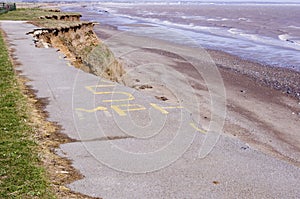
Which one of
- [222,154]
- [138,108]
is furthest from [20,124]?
[222,154]

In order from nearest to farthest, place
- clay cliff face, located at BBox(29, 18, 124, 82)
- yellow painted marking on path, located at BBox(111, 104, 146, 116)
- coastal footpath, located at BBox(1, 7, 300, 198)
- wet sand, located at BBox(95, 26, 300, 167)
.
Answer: coastal footpath, located at BBox(1, 7, 300, 198)
yellow painted marking on path, located at BBox(111, 104, 146, 116)
wet sand, located at BBox(95, 26, 300, 167)
clay cliff face, located at BBox(29, 18, 124, 82)

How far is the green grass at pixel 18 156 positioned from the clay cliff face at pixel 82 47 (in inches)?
276

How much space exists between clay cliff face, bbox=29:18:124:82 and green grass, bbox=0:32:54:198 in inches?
276

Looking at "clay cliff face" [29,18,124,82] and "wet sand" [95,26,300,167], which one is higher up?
"clay cliff face" [29,18,124,82]

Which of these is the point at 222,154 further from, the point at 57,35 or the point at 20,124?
the point at 57,35

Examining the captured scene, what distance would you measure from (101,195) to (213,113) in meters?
9.83

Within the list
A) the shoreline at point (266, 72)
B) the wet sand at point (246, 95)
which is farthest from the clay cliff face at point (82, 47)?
the shoreline at point (266, 72)

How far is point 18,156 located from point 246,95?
15.0 m

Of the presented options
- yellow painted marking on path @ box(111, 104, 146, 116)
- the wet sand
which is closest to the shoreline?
the wet sand

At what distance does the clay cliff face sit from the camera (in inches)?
661

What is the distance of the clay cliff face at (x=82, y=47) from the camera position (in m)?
16.8

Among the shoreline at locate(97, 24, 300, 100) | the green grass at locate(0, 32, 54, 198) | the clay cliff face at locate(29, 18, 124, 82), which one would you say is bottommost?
the shoreline at locate(97, 24, 300, 100)

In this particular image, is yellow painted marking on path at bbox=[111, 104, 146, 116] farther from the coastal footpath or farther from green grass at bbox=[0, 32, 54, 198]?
green grass at bbox=[0, 32, 54, 198]

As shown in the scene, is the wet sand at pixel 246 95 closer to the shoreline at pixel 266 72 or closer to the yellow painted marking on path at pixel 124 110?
the shoreline at pixel 266 72
